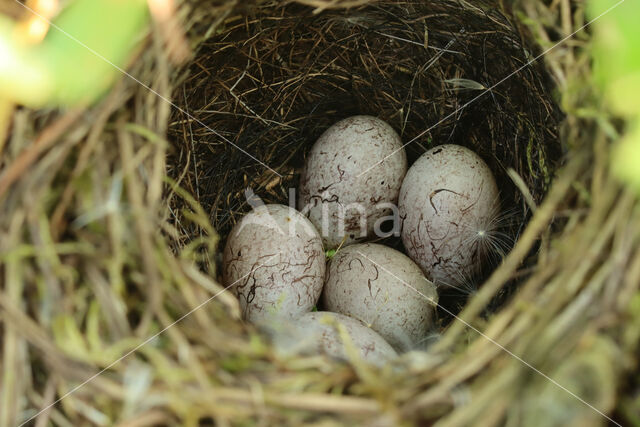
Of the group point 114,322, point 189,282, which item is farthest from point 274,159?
point 114,322

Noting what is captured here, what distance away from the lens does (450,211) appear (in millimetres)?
1266

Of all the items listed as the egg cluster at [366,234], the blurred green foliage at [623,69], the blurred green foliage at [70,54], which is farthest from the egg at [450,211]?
the blurred green foliage at [70,54]

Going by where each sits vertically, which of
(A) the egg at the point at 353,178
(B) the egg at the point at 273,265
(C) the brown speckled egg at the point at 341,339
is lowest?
(C) the brown speckled egg at the point at 341,339

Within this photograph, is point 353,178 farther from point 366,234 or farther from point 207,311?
point 207,311

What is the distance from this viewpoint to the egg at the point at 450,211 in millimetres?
1263

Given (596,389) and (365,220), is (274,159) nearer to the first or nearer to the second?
(365,220)

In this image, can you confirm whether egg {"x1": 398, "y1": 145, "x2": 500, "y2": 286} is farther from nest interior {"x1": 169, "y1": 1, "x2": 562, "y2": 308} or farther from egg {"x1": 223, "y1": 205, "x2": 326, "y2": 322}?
egg {"x1": 223, "y1": 205, "x2": 326, "y2": 322}

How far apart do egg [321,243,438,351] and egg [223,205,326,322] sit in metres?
0.06

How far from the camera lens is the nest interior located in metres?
1.19

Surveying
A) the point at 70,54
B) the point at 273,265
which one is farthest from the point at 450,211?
the point at 70,54

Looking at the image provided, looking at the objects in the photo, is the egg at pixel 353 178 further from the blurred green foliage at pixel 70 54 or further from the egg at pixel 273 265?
the blurred green foliage at pixel 70 54

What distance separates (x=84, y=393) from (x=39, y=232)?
226 mm

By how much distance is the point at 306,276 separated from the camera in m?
1.25

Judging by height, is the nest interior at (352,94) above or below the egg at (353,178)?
above
